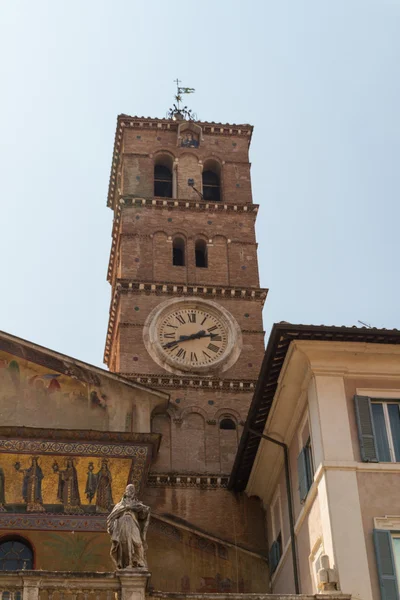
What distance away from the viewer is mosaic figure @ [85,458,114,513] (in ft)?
79.8

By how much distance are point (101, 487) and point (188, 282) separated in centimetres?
925

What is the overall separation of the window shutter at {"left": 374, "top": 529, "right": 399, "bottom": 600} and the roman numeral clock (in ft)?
40.5

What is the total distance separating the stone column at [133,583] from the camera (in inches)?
667

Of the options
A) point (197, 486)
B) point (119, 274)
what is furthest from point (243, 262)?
point (197, 486)

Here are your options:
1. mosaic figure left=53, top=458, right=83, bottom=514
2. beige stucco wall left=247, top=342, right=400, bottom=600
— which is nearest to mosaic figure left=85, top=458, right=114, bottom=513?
mosaic figure left=53, top=458, right=83, bottom=514

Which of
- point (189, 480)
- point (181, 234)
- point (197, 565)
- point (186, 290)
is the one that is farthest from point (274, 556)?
point (181, 234)

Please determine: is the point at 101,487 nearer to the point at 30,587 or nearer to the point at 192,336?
the point at 192,336

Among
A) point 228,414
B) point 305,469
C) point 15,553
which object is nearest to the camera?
point 305,469

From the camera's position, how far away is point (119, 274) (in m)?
33.2

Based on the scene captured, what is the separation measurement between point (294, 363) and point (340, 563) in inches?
162

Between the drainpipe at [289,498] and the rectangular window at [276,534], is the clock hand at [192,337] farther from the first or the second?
the drainpipe at [289,498]

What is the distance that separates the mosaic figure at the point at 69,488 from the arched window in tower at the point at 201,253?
35.0 ft

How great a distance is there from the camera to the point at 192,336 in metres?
31.1

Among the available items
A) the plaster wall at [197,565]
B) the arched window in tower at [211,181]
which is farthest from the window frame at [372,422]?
the arched window in tower at [211,181]
